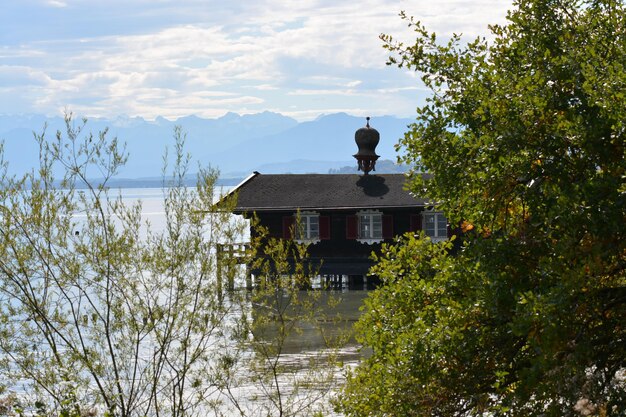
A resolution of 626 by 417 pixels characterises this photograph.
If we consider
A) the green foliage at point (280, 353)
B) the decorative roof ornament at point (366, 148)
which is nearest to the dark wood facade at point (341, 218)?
the green foliage at point (280, 353)

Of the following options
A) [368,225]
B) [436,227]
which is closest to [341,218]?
[368,225]

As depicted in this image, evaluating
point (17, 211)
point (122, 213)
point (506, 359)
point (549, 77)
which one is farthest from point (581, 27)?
→ point (17, 211)

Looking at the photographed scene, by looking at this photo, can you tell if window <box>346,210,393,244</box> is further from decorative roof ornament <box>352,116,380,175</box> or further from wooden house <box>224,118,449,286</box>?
decorative roof ornament <box>352,116,380,175</box>

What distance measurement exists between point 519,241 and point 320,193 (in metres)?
37.9

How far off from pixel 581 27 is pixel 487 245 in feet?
11.4

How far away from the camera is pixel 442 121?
1285 cm

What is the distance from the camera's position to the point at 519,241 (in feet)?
36.6

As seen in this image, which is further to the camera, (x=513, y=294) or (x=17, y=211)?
(x=17, y=211)

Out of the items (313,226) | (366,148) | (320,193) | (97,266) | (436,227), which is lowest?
(436,227)

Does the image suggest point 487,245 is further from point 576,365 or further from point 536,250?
point 576,365

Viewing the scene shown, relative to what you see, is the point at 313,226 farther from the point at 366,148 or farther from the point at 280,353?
the point at 280,353

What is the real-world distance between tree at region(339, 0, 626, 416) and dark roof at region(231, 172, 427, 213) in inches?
1336

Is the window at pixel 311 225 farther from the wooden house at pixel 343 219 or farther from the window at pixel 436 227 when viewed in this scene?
the window at pixel 436 227

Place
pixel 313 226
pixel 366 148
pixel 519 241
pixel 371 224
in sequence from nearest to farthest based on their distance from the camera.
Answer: pixel 519 241
pixel 371 224
pixel 313 226
pixel 366 148
